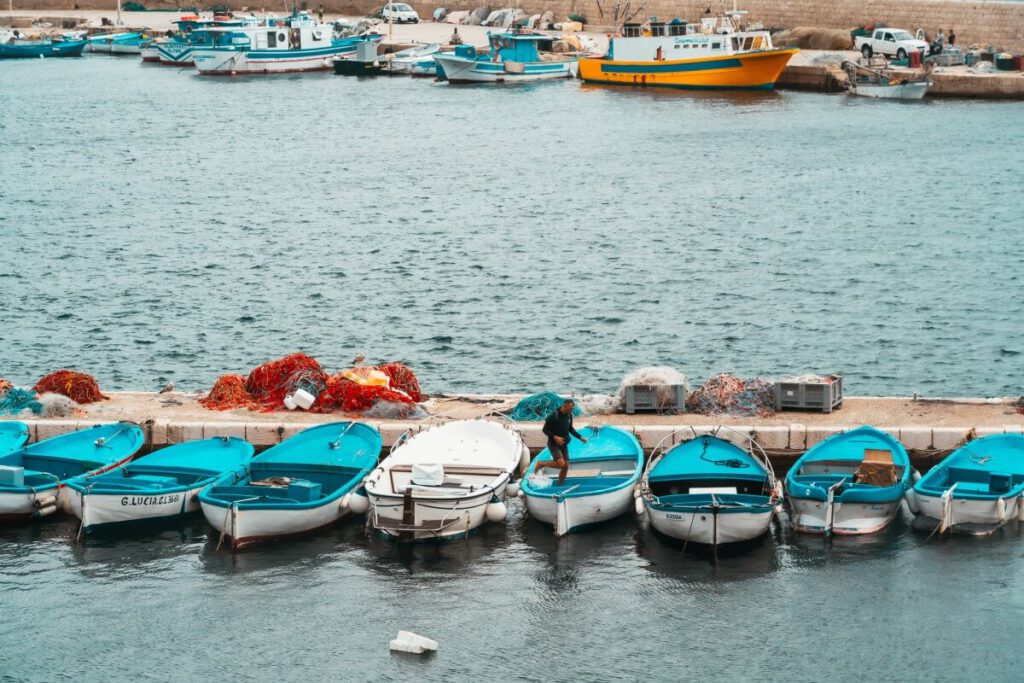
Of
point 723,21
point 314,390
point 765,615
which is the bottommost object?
point 765,615

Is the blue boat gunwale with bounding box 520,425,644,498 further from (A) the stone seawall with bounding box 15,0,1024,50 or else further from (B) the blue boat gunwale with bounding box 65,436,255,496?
(A) the stone seawall with bounding box 15,0,1024,50

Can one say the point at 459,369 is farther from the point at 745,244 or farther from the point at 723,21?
the point at 723,21

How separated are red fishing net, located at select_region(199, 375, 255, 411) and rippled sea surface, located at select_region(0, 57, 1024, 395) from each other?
6.58 metres

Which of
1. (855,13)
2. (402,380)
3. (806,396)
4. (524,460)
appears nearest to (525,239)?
(402,380)

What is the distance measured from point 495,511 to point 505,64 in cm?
7044

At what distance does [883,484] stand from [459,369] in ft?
42.7

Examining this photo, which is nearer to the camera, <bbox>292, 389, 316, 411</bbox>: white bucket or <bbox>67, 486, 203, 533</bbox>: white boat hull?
<bbox>67, 486, 203, 533</bbox>: white boat hull

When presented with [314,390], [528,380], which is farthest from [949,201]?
[314,390]

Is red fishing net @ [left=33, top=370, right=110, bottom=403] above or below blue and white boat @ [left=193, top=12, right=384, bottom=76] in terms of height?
below

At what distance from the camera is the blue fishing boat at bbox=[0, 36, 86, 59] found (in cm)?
10612

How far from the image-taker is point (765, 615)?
1686cm

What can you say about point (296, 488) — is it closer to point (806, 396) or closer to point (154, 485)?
point (154, 485)

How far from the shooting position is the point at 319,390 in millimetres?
22266

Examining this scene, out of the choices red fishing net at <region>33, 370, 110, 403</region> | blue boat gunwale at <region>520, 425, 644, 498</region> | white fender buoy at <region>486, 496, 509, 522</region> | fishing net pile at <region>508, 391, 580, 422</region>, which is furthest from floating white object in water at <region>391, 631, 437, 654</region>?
red fishing net at <region>33, 370, 110, 403</region>
